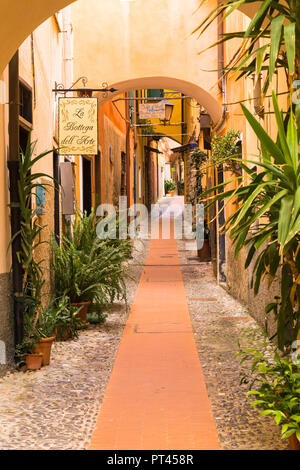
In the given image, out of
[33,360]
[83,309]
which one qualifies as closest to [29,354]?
[33,360]

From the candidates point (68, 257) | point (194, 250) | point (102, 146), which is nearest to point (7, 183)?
point (68, 257)

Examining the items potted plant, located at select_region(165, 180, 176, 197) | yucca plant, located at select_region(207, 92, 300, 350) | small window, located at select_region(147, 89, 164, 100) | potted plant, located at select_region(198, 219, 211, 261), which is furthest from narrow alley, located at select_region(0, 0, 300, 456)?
potted plant, located at select_region(165, 180, 176, 197)

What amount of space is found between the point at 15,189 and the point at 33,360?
1515mm

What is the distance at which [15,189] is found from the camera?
18.9 ft

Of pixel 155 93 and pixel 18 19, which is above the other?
pixel 155 93

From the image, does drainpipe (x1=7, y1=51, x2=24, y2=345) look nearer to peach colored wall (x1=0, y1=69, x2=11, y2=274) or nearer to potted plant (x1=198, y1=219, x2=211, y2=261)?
peach colored wall (x1=0, y1=69, x2=11, y2=274)

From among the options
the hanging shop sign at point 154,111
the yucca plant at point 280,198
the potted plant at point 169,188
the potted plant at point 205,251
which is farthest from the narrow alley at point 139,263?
the potted plant at point 169,188

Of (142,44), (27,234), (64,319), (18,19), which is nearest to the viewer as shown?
(18,19)

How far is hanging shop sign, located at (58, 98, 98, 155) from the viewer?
27.0 feet

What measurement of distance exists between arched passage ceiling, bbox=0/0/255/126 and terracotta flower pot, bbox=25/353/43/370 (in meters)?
6.40

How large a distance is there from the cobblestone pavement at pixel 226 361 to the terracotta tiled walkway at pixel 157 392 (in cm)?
10

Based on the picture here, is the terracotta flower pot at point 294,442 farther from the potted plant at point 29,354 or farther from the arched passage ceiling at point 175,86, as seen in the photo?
the arched passage ceiling at point 175,86

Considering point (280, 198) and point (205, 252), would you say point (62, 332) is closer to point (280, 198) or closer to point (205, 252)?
point (280, 198)

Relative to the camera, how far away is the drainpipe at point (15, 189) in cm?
571
